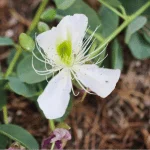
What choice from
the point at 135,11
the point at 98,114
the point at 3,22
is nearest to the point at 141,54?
the point at 135,11

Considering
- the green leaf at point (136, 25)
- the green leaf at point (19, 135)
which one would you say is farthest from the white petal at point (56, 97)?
the green leaf at point (136, 25)

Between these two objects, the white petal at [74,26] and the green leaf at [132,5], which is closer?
the white petal at [74,26]

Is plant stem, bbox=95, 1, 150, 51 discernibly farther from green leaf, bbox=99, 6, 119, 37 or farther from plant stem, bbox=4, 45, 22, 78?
plant stem, bbox=4, 45, 22, 78

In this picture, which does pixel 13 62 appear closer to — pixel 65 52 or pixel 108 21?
pixel 65 52

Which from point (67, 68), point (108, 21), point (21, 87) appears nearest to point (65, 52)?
point (67, 68)

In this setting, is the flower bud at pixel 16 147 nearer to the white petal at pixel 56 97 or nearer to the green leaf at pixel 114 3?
the white petal at pixel 56 97
